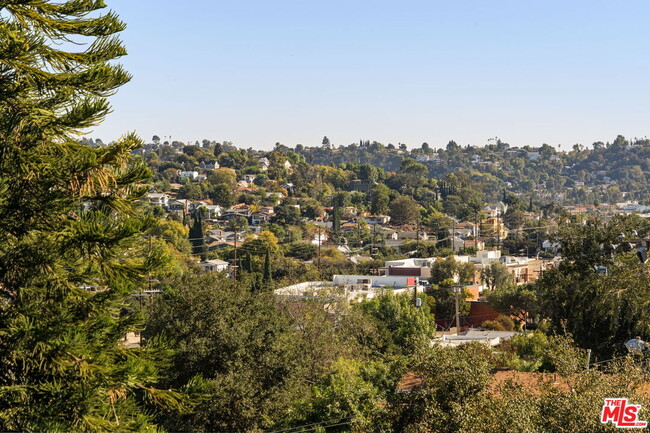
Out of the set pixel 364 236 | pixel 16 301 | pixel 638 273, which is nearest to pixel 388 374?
pixel 638 273

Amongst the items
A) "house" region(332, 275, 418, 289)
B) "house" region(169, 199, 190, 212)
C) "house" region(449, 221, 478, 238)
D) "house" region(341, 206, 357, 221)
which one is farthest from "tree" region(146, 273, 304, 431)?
"house" region(341, 206, 357, 221)

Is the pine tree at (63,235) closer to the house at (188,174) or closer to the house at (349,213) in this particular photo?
the house at (349,213)

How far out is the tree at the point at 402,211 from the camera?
98.9 meters

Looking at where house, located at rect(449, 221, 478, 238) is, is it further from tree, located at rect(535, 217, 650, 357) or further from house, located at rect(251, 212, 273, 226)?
tree, located at rect(535, 217, 650, 357)

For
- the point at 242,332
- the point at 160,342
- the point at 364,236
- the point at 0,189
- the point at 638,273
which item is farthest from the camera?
the point at 364,236

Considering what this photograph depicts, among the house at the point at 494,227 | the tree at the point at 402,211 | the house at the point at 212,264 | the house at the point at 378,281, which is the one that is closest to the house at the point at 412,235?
the house at the point at 494,227

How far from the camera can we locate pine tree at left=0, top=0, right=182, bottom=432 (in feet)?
22.0

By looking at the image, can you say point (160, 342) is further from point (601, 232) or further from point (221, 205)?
point (221, 205)

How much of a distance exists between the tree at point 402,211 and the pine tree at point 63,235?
3620 inches

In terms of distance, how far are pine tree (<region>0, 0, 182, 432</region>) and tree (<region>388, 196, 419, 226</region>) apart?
9194 centimetres

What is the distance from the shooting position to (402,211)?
99.5 meters

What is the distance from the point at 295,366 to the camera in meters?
16.4

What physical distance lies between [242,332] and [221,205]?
286 ft

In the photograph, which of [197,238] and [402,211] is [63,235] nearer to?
[197,238]
